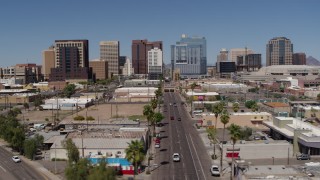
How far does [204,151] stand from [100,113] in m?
54.2

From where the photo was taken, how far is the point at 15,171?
50.3m

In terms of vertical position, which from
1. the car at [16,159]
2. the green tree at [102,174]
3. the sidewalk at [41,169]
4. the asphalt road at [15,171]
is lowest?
the asphalt road at [15,171]

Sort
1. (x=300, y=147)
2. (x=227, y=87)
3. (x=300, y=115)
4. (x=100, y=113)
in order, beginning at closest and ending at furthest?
(x=300, y=147) → (x=300, y=115) → (x=100, y=113) → (x=227, y=87)

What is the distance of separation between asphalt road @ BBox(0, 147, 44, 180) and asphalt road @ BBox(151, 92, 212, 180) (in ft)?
46.2

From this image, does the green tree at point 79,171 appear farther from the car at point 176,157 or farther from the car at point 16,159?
the car at point 16,159

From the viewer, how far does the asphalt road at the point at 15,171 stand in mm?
47562

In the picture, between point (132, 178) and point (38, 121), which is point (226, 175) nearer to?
point (132, 178)

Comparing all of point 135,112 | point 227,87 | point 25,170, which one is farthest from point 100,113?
point 227,87

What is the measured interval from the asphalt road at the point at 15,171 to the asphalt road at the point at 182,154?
46.2 ft

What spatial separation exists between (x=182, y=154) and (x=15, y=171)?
72.1 feet

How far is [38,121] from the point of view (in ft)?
316

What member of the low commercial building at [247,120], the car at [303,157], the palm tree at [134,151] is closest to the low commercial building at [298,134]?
the car at [303,157]

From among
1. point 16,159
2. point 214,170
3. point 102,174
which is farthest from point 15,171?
point 214,170

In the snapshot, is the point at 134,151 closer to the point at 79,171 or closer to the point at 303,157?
the point at 79,171
